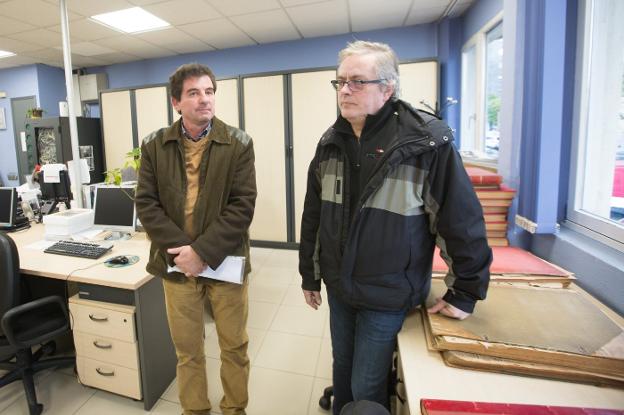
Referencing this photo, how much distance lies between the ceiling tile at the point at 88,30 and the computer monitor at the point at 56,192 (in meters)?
2.17

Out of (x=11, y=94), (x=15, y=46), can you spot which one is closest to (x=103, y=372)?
(x=15, y=46)

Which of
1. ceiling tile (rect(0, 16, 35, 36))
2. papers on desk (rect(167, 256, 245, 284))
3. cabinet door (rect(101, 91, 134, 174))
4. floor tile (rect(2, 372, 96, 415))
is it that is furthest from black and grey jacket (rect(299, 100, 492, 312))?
ceiling tile (rect(0, 16, 35, 36))

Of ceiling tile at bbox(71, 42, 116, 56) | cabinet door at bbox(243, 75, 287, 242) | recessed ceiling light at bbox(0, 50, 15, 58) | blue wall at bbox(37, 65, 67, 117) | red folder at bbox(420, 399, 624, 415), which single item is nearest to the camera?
red folder at bbox(420, 399, 624, 415)

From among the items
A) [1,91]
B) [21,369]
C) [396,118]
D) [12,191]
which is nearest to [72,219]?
[12,191]

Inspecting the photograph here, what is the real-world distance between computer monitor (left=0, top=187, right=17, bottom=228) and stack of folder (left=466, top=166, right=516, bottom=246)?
10.4 feet

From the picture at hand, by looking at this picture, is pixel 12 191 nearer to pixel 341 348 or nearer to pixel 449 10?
pixel 341 348

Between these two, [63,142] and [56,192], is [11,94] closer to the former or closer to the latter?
[63,142]

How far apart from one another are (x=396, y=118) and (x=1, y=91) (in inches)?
305

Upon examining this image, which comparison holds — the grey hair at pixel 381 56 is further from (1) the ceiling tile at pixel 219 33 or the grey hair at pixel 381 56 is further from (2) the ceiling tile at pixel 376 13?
(1) the ceiling tile at pixel 219 33

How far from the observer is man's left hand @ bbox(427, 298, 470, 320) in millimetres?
985

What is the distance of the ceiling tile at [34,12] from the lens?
11.1ft

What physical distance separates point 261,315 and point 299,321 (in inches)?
12.7

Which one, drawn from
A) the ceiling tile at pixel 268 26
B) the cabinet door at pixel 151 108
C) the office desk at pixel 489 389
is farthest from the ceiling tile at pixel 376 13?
the office desk at pixel 489 389

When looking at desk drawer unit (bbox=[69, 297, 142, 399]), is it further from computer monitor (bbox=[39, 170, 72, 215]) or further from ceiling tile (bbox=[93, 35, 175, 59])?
ceiling tile (bbox=[93, 35, 175, 59])
